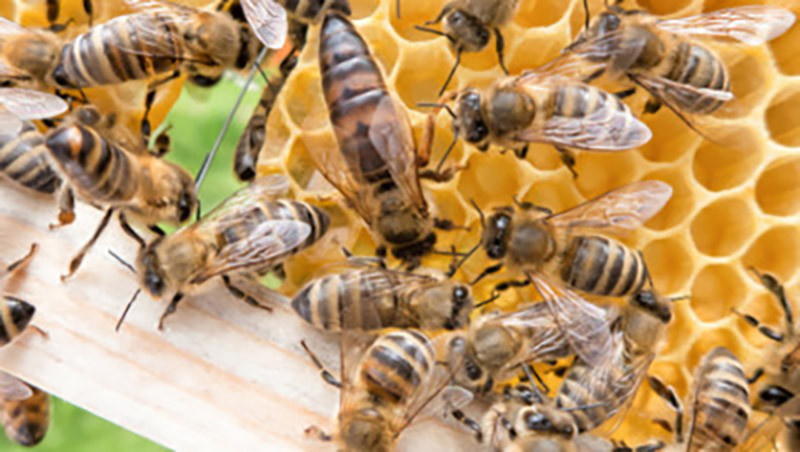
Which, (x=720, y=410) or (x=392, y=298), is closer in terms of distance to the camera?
(x=720, y=410)

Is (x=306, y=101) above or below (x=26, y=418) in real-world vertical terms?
above

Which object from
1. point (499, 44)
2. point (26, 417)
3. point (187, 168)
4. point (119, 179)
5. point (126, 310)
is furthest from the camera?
point (187, 168)

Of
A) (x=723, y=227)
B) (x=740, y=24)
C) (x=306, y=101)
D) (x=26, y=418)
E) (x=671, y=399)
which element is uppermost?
(x=740, y=24)

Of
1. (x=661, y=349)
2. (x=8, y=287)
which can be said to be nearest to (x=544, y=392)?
(x=661, y=349)

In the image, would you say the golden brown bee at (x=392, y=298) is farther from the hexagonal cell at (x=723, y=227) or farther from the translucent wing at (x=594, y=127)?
the hexagonal cell at (x=723, y=227)

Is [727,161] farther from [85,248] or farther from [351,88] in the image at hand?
[85,248]

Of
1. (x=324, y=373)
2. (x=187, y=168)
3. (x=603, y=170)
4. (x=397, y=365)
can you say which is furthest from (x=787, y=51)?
(x=187, y=168)

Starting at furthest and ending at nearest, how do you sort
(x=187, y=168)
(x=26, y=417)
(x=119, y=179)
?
1. (x=187, y=168)
2. (x=26, y=417)
3. (x=119, y=179)

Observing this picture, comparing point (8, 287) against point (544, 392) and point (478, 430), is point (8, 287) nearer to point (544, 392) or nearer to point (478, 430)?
point (478, 430)
